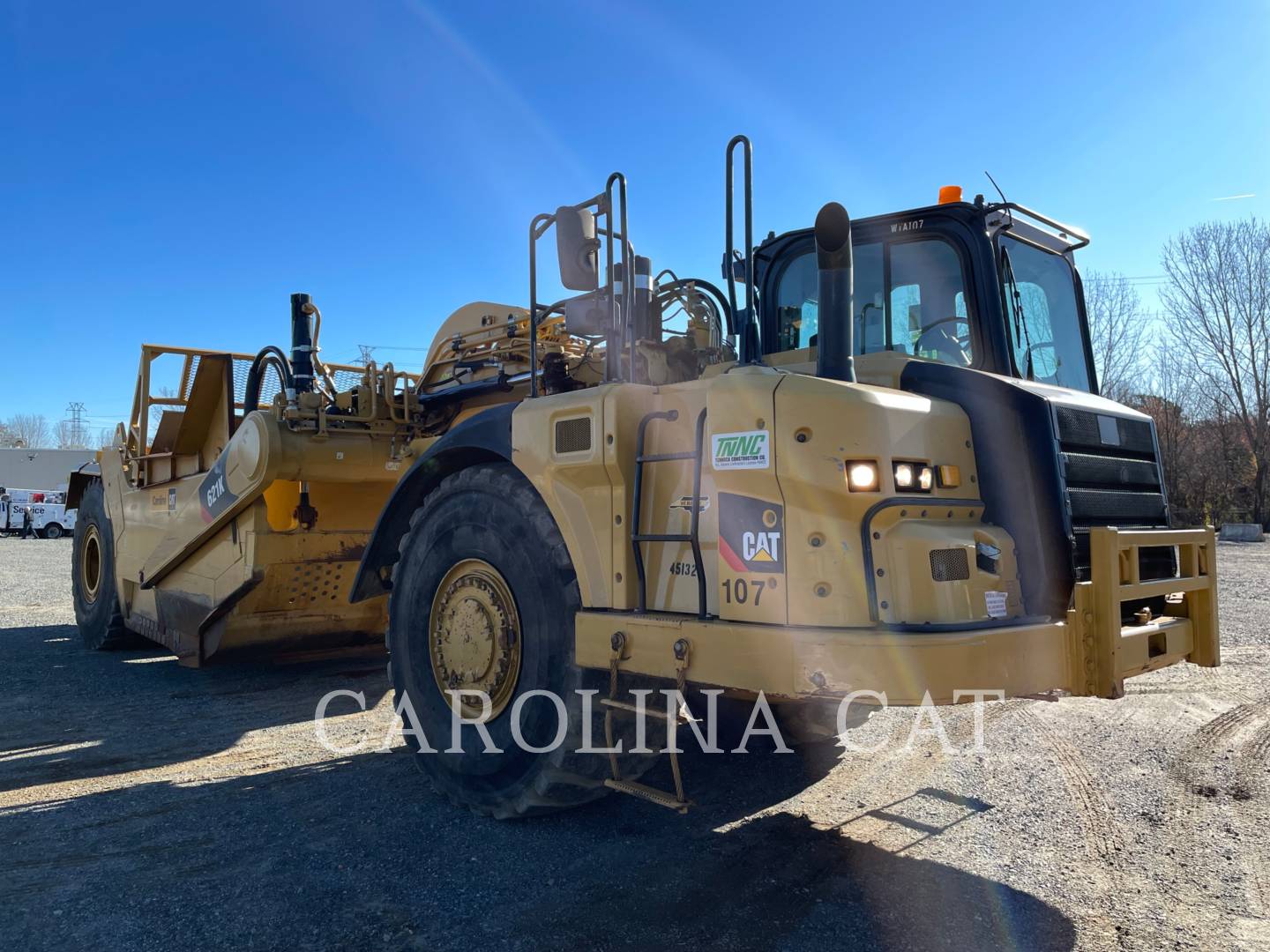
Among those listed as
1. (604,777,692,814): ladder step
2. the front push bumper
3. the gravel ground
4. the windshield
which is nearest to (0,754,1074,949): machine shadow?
the gravel ground

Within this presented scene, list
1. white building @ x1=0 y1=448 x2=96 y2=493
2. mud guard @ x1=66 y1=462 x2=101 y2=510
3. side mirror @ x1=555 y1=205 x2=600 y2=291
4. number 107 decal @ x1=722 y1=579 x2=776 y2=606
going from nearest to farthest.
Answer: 1. number 107 decal @ x1=722 y1=579 x2=776 y2=606
2. side mirror @ x1=555 y1=205 x2=600 y2=291
3. mud guard @ x1=66 y1=462 x2=101 y2=510
4. white building @ x1=0 y1=448 x2=96 y2=493

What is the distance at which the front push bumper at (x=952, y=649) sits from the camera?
2758 millimetres

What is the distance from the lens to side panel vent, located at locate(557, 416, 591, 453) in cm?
354

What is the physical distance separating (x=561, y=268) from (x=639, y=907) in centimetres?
240

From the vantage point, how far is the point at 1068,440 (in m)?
3.46

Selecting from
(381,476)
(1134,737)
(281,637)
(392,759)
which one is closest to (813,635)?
(392,759)

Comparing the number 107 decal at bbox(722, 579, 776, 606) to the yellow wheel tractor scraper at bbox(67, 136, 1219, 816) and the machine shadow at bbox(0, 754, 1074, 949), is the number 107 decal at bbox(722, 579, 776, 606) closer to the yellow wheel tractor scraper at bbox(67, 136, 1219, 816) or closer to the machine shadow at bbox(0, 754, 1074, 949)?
the yellow wheel tractor scraper at bbox(67, 136, 1219, 816)


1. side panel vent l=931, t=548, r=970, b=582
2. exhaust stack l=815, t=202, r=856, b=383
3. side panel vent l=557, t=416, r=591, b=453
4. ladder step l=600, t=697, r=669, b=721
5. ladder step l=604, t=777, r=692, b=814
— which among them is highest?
exhaust stack l=815, t=202, r=856, b=383

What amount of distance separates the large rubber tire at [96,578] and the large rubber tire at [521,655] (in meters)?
5.39

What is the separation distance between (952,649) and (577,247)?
2.10 m

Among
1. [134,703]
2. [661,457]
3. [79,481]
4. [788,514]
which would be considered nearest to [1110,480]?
[788,514]

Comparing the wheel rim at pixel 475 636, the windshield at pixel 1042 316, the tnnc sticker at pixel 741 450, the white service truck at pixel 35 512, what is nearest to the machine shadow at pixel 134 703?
the wheel rim at pixel 475 636

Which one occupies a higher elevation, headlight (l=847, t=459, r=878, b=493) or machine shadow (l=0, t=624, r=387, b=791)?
headlight (l=847, t=459, r=878, b=493)

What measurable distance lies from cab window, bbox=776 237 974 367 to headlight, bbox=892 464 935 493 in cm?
104
